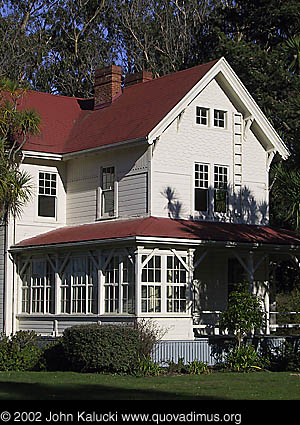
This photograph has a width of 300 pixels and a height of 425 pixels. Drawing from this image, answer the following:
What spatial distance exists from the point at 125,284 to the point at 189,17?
29.4 meters

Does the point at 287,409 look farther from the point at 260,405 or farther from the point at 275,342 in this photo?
the point at 275,342

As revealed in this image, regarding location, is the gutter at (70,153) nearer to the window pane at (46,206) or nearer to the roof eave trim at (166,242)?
the window pane at (46,206)

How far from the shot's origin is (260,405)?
661 inches

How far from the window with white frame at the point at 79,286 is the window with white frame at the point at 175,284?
2722 millimetres

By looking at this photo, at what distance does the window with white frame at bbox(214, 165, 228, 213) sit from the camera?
32.1m

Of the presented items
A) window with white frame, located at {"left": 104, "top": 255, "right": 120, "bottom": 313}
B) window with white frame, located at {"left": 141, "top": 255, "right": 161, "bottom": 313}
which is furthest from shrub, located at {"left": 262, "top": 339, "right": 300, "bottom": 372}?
window with white frame, located at {"left": 104, "top": 255, "right": 120, "bottom": 313}

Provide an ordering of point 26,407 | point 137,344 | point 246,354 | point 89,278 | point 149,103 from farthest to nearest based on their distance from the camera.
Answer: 1. point 149,103
2. point 89,278
3. point 246,354
4. point 137,344
5. point 26,407

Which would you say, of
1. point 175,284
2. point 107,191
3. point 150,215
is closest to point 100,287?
point 175,284

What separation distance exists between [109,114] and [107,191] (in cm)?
395

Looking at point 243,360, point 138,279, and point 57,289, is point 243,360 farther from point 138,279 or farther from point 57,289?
point 57,289

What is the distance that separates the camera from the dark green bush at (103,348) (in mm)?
24609

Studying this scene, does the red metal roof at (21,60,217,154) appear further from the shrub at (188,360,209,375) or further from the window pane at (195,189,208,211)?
the shrub at (188,360,209,375)

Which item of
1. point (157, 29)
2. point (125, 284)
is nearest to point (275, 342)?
point (125, 284)

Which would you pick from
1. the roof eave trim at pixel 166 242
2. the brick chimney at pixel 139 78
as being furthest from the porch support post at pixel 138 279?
the brick chimney at pixel 139 78
